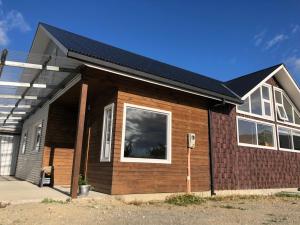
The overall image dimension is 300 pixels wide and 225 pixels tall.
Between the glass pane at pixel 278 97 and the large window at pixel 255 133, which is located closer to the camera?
the large window at pixel 255 133

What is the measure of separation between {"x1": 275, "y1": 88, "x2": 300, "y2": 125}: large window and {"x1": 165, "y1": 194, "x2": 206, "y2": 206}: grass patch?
7.13m

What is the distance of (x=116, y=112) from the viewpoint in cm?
738

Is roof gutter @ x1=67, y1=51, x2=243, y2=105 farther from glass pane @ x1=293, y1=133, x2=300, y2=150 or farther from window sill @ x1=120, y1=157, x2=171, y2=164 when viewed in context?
glass pane @ x1=293, y1=133, x2=300, y2=150

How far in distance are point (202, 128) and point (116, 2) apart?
5.97m

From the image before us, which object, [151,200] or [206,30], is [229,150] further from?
[206,30]

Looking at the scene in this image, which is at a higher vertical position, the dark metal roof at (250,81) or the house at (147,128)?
the dark metal roof at (250,81)

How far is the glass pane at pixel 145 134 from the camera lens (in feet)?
24.8

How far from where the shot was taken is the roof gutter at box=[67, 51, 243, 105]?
6471mm

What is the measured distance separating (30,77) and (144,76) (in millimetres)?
3922

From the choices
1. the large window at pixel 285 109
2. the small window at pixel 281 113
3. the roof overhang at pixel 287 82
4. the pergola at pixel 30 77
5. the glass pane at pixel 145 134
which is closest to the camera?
the pergola at pixel 30 77

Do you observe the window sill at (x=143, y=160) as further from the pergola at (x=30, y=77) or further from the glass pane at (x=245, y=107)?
the glass pane at (x=245, y=107)

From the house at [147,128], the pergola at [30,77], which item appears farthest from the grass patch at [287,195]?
the pergola at [30,77]

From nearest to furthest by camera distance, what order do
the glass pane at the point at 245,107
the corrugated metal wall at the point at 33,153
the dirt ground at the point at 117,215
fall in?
the dirt ground at the point at 117,215 < the corrugated metal wall at the point at 33,153 < the glass pane at the point at 245,107

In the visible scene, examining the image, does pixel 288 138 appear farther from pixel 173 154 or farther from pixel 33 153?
pixel 33 153
